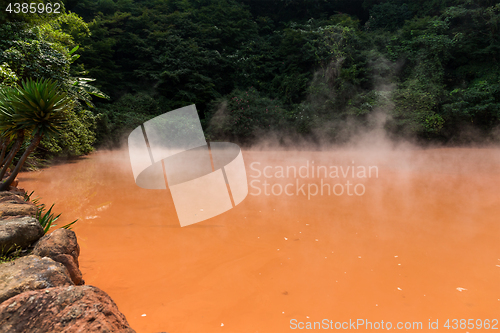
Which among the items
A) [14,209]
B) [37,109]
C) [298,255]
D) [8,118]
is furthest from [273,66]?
[14,209]

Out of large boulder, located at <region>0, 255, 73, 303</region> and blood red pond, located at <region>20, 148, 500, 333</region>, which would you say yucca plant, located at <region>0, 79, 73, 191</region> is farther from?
large boulder, located at <region>0, 255, 73, 303</region>

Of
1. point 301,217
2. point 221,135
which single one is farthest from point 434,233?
point 221,135

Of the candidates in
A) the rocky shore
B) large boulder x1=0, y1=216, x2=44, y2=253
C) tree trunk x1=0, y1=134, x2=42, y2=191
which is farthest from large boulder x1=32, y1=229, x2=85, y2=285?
tree trunk x1=0, y1=134, x2=42, y2=191

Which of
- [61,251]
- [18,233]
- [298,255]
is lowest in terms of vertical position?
[298,255]

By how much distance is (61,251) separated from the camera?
2217 millimetres

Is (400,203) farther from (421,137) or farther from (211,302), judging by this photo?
(421,137)

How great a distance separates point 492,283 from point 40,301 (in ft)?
10.6

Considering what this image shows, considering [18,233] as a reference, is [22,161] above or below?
above

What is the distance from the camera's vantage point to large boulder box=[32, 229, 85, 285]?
2152 millimetres

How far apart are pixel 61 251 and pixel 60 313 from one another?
105 centimetres

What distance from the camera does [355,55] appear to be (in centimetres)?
1341

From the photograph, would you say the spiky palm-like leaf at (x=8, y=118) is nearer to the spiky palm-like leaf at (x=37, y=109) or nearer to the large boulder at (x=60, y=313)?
the spiky palm-like leaf at (x=37, y=109)

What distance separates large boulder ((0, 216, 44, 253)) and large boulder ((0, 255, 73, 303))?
0.59 metres

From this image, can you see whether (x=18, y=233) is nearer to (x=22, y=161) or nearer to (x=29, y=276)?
(x=29, y=276)
